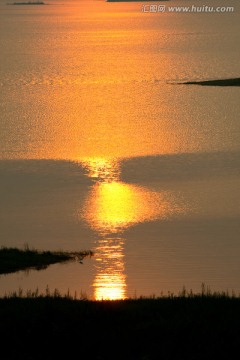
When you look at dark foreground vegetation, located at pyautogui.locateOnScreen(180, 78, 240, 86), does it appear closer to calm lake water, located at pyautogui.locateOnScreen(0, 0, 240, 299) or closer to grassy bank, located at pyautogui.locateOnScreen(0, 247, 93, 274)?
calm lake water, located at pyautogui.locateOnScreen(0, 0, 240, 299)

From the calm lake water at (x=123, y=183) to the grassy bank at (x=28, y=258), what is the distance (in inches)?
12.0

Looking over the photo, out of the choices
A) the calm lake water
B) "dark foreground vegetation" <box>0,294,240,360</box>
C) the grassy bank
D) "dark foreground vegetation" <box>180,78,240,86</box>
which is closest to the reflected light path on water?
the calm lake water

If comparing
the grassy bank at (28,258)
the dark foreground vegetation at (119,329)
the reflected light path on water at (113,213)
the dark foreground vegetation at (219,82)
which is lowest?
the dark foreground vegetation at (119,329)

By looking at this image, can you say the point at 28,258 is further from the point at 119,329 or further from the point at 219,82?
the point at 219,82

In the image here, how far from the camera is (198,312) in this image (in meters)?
12.0

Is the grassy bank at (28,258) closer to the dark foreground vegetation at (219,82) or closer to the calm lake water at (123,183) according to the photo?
the calm lake water at (123,183)

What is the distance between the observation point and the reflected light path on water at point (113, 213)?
17000mm

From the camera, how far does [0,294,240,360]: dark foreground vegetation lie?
10.8 meters

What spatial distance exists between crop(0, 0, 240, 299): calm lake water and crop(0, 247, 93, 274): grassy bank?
12.0 inches

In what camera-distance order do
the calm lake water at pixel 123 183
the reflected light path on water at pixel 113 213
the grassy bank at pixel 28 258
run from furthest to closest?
the calm lake water at pixel 123 183 → the grassy bank at pixel 28 258 → the reflected light path on water at pixel 113 213

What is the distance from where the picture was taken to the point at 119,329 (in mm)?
11375

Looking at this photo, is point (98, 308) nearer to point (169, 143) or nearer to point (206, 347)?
point (206, 347)

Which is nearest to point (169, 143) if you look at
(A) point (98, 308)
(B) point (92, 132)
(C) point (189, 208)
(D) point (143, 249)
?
(B) point (92, 132)

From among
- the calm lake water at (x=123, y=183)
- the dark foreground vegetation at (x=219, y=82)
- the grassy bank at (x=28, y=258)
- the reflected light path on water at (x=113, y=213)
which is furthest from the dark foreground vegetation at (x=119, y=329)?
the dark foreground vegetation at (x=219, y=82)
